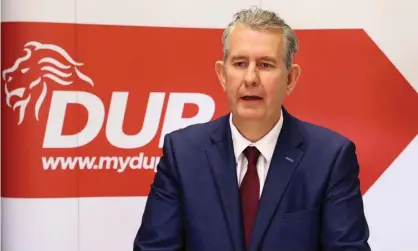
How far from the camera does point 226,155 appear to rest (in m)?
1.50

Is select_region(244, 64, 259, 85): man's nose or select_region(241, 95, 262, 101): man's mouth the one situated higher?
select_region(244, 64, 259, 85): man's nose

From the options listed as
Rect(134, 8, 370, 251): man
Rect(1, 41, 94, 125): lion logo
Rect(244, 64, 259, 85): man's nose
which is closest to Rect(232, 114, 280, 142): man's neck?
Rect(134, 8, 370, 251): man

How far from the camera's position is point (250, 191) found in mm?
1475

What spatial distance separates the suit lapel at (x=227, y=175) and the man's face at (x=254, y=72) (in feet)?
0.32

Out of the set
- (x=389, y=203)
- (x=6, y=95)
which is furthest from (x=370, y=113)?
(x=6, y=95)

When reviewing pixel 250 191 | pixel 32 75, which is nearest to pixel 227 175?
pixel 250 191

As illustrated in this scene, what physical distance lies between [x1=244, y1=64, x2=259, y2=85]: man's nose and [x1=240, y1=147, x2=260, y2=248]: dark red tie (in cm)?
18

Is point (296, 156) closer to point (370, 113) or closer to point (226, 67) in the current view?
point (226, 67)

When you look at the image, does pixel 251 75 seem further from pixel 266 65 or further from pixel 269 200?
pixel 269 200

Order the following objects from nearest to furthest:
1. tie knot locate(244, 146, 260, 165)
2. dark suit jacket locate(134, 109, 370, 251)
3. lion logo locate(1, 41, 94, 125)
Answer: dark suit jacket locate(134, 109, 370, 251), tie knot locate(244, 146, 260, 165), lion logo locate(1, 41, 94, 125)

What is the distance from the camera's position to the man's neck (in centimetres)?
150

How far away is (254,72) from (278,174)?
0.81 ft

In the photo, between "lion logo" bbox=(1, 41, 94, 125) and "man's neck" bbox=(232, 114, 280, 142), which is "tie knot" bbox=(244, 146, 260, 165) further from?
"lion logo" bbox=(1, 41, 94, 125)

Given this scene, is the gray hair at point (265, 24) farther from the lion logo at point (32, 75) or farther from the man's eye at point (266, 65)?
the lion logo at point (32, 75)
